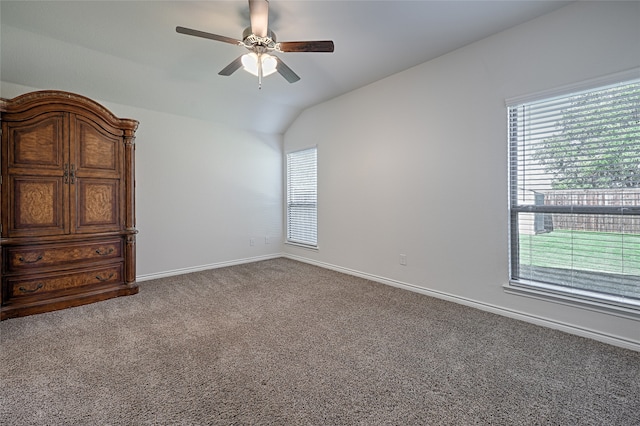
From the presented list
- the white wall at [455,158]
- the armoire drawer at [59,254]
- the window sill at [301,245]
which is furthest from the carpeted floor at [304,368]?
the window sill at [301,245]

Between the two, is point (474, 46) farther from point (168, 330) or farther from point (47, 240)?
point (47, 240)

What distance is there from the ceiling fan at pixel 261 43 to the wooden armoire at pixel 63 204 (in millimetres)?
1760

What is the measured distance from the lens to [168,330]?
7.98 ft

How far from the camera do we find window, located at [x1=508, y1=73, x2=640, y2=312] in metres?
2.12

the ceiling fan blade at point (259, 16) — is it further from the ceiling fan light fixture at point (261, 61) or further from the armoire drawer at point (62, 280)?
the armoire drawer at point (62, 280)

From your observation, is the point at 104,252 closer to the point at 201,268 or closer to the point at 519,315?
the point at 201,268

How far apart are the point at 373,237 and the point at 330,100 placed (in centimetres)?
223

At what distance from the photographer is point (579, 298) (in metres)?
2.31

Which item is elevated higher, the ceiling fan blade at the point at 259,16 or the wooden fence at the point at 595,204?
the ceiling fan blade at the point at 259,16

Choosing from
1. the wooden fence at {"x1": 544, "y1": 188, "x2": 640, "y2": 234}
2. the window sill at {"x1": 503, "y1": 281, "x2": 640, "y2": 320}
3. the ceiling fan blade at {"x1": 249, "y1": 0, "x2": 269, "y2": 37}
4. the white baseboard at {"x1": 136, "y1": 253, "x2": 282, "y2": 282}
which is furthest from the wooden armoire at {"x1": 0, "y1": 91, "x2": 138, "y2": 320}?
the wooden fence at {"x1": 544, "y1": 188, "x2": 640, "y2": 234}

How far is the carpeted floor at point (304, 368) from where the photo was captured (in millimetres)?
1486

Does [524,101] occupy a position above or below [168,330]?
above

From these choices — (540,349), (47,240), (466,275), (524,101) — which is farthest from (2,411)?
(524,101)

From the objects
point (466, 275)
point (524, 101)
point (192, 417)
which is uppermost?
point (524, 101)
